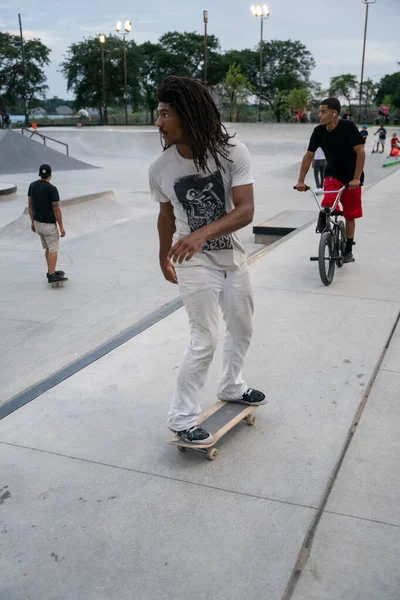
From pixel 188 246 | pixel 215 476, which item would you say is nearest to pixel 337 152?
pixel 188 246

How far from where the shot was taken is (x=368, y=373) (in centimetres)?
427

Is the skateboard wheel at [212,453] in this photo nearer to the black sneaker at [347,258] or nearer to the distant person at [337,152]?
the distant person at [337,152]

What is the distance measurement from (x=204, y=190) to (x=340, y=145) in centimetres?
409

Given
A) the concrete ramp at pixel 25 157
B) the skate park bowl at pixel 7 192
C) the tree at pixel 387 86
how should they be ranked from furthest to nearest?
the tree at pixel 387 86 < the concrete ramp at pixel 25 157 < the skate park bowl at pixel 7 192

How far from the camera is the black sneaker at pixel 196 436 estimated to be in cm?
314

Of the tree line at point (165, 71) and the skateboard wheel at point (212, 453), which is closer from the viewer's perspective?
Answer: the skateboard wheel at point (212, 453)

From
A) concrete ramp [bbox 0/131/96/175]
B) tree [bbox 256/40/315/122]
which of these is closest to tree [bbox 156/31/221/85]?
tree [bbox 256/40/315/122]

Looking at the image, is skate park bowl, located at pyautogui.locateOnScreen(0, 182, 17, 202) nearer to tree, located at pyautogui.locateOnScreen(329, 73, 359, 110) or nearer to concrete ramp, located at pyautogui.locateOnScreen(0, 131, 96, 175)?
concrete ramp, located at pyautogui.locateOnScreen(0, 131, 96, 175)

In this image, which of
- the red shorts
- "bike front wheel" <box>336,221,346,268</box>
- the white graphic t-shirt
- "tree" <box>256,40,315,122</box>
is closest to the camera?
the white graphic t-shirt

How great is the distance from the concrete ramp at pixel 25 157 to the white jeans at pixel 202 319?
25.0m

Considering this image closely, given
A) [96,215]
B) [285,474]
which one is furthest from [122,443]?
[96,215]

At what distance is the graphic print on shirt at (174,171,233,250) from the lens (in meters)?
2.95

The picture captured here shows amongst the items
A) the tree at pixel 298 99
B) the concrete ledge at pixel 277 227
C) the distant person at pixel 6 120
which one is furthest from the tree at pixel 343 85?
the concrete ledge at pixel 277 227

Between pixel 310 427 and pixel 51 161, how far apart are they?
25574 mm
